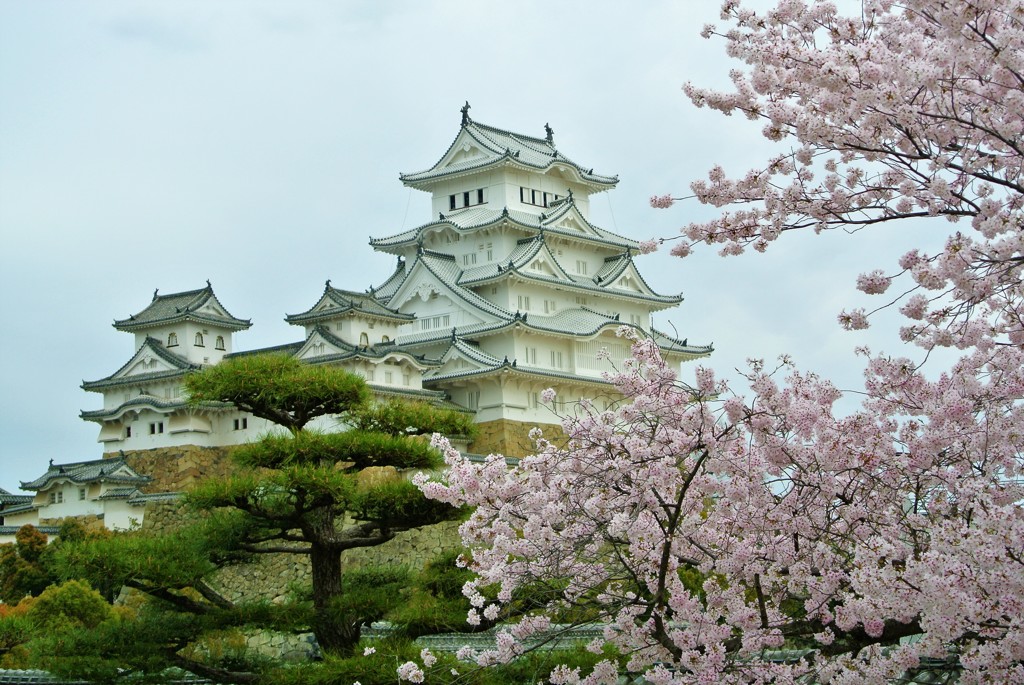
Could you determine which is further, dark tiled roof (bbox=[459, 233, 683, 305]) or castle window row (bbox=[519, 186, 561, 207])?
castle window row (bbox=[519, 186, 561, 207])

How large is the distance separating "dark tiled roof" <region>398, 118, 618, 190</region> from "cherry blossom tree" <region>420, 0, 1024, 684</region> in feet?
99.5

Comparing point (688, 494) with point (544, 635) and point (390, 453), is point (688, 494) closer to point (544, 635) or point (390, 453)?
point (544, 635)

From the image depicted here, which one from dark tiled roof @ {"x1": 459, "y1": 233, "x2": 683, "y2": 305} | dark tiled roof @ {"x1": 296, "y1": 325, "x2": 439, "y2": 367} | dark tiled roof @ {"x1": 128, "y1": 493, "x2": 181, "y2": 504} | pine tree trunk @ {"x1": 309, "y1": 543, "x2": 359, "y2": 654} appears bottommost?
pine tree trunk @ {"x1": 309, "y1": 543, "x2": 359, "y2": 654}

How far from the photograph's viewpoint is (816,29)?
680cm

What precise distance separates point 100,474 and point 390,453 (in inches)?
811

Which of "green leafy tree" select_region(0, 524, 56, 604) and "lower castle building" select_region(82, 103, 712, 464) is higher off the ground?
"lower castle building" select_region(82, 103, 712, 464)

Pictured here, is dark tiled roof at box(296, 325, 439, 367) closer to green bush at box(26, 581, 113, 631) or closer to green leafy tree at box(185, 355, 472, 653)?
green bush at box(26, 581, 113, 631)

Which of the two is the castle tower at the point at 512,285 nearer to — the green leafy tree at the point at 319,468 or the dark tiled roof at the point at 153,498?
the dark tiled roof at the point at 153,498

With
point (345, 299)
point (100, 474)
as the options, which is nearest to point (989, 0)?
point (345, 299)

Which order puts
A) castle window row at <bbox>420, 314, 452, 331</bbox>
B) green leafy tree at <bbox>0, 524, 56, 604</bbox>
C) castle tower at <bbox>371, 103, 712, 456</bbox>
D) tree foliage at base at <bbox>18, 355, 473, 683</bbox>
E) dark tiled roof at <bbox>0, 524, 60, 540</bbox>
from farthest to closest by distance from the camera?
castle window row at <bbox>420, 314, 452, 331</bbox>
castle tower at <bbox>371, 103, 712, 456</bbox>
dark tiled roof at <bbox>0, 524, 60, 540</bbox>
green leafy tree at <bbox>0, 524, 56, 604</bbox>
tree foliage at base at <bbox>18, 355, 473, 683</bbox>

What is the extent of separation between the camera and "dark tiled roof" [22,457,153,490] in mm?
32062

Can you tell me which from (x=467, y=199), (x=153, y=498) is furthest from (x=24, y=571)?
(x=467, y=199)

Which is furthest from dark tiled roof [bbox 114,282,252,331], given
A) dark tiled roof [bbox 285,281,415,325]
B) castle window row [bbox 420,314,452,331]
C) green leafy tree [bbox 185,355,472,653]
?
green leafy tree [bbox 185,355,472,653]

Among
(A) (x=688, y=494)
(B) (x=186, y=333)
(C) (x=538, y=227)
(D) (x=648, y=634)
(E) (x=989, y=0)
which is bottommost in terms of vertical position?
(D) (x=648, y=634)
